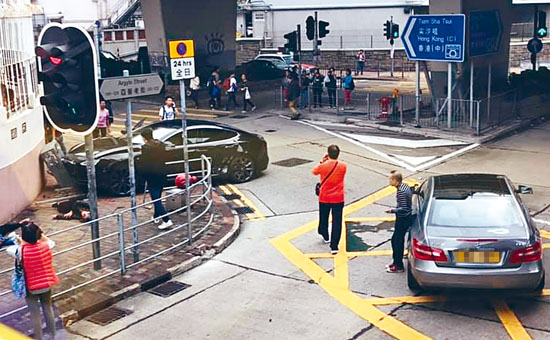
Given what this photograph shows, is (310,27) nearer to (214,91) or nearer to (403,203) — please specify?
(214,91)

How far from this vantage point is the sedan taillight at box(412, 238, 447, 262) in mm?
8727

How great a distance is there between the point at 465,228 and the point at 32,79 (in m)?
10.6

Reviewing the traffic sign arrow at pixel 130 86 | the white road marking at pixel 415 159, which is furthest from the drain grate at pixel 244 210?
the white road marking at pixel 415 159

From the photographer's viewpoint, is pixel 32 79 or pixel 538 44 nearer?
pixel 32 79

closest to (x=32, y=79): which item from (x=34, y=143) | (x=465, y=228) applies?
(x=34, y=143)

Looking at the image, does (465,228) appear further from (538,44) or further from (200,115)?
(538,44)

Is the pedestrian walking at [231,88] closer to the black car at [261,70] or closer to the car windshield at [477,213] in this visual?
the black car at [261,70]

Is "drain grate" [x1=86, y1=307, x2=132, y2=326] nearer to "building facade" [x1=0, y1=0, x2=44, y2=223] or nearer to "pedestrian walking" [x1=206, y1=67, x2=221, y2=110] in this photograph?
"building facade" [x1=0, y1=0, x2=44, y2=223]

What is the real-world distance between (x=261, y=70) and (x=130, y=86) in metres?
28.1

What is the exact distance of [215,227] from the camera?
12758 mm

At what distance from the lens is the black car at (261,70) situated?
3753 cm

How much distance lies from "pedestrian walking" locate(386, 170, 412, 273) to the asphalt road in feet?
0.86

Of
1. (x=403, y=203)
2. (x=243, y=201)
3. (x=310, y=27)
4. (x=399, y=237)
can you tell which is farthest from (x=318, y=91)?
(x=403, y=203)

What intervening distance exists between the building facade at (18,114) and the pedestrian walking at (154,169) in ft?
7.17
